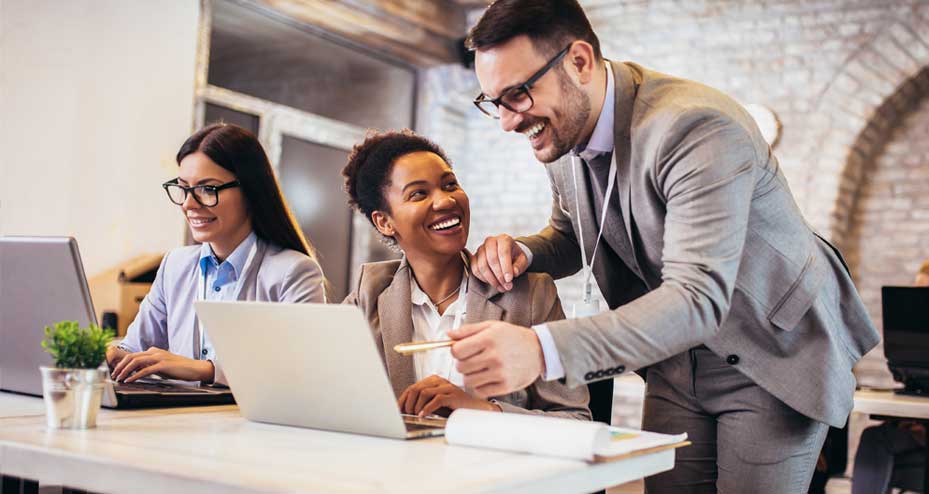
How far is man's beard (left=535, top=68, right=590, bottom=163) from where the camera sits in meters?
1.59

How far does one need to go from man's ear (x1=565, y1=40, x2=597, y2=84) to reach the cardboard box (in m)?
Result: 3.09

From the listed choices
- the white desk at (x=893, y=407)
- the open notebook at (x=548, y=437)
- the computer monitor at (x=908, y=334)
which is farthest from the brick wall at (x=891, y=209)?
the open notebook at (x=548, y=437)

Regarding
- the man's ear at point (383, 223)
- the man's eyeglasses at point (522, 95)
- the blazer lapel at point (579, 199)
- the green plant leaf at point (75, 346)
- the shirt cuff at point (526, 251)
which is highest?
the man's eyeglasses at point (522, 95)

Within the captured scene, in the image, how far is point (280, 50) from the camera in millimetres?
5555

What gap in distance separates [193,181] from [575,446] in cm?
142

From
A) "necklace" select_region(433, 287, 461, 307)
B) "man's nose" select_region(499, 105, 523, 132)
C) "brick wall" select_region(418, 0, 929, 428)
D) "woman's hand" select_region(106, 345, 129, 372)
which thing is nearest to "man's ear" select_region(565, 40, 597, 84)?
"man's nose" select_region(499, 105, 523, 132)

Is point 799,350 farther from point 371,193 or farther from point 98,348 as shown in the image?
point 98,348

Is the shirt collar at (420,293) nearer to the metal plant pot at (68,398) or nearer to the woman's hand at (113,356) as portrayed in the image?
the woman's hand at (113,356)

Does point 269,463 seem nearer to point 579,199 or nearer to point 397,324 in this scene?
point 397,324

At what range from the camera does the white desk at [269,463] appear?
3.13 ft

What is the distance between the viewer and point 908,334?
3.54m

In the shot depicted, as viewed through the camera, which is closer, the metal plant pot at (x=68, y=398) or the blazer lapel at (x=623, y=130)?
the metal plant pot at (x=68, y=398)

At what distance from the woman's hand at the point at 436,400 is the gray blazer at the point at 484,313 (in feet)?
0.33

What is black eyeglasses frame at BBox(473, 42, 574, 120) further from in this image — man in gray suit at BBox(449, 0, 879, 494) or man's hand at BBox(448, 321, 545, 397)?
man's hand at BBox(448, 321, 545, 397)
